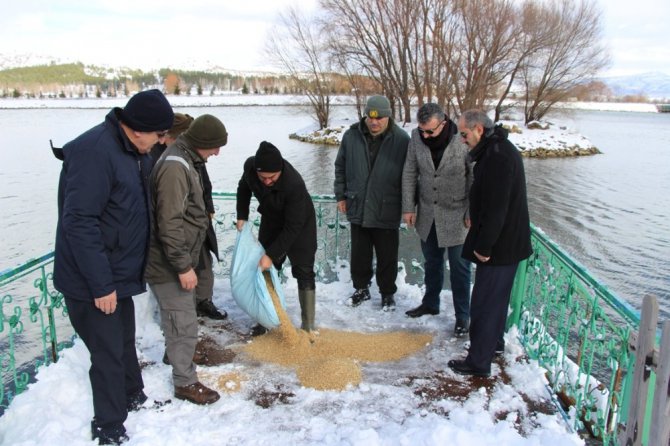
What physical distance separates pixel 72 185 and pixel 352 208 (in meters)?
2.40

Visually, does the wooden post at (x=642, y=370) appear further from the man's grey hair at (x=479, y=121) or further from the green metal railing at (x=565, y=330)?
the man's grey hair at (x=479, y=121)

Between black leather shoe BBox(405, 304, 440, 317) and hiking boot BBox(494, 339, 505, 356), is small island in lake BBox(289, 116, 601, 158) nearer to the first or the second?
black leather shoe BBox(405, 304, 440, 317)

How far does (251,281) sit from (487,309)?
5.38 feet

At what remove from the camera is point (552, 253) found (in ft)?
10.7

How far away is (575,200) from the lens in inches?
506

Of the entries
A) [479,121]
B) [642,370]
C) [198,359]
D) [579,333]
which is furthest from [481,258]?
[198,359]

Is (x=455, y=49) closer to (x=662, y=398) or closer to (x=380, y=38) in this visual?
(x=380, y=38)

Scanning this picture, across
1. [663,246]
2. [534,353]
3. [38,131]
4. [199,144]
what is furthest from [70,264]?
[38,131]

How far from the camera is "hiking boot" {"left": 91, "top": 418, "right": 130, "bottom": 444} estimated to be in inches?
94.7

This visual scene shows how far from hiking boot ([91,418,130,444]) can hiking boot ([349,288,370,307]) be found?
226 cm

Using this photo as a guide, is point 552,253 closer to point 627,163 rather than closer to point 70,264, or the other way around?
point 70,264

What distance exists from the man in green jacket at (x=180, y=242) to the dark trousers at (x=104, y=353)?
0.96ft

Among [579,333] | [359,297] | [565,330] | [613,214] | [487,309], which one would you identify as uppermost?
[487,309]

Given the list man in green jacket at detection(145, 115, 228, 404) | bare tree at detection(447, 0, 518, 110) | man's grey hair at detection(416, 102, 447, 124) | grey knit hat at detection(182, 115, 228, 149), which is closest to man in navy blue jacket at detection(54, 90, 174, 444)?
man in green jacket at detection(145, 115, 228, 404)
